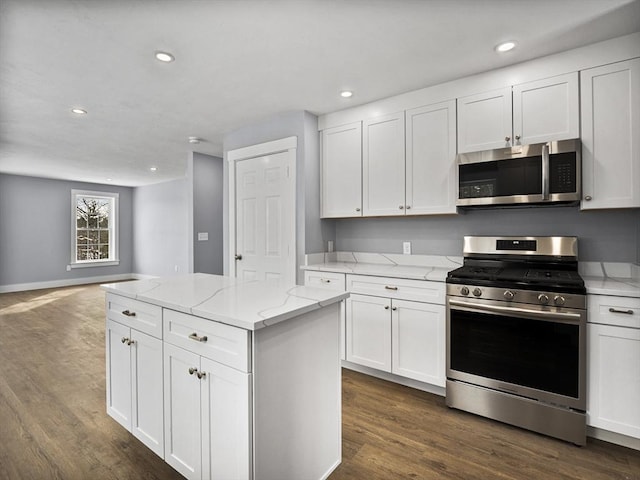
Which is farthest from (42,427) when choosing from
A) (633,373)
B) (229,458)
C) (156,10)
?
(633,373)

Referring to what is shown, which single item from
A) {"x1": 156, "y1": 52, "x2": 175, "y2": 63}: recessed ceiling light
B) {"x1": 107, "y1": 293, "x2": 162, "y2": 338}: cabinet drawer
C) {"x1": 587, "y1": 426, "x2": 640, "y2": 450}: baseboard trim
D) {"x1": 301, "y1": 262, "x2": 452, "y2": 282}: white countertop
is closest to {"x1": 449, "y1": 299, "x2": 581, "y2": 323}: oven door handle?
{"x1": 301, "y1": 262, "x2": 452, "y2": 282}: white countertop

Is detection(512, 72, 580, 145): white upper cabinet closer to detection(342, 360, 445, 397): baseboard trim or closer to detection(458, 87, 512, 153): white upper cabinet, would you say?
detection(458, 87, 512, 153): white upper cabinet

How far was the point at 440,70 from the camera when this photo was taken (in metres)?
2.56

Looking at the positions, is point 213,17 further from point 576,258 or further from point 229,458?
point 576,258

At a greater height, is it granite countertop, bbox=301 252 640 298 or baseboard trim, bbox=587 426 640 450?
granite countertop, bbox=301 252 640 298

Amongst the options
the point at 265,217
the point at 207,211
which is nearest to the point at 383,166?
the point at 265,217

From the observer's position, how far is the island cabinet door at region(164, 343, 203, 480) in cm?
147

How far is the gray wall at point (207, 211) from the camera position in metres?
5.19

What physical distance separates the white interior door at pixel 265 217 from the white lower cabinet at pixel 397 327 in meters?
0.90

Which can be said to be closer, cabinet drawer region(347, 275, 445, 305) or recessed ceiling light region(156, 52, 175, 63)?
recessed ceiling light region(156, 52, 175, 63)

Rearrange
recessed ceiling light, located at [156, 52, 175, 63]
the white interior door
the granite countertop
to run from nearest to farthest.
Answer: the granite countertop, recessed ceiling light, located at [156, 52, 175, 63], the white interior door

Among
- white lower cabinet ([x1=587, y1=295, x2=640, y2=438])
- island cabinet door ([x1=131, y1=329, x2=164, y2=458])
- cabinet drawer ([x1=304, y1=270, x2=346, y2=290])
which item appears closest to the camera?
island cabinet door ([x1=131, y1=329, x2=164, y2=458])

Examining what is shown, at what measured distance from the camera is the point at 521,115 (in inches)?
95.6

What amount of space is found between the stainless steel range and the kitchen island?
1089 millimetres
